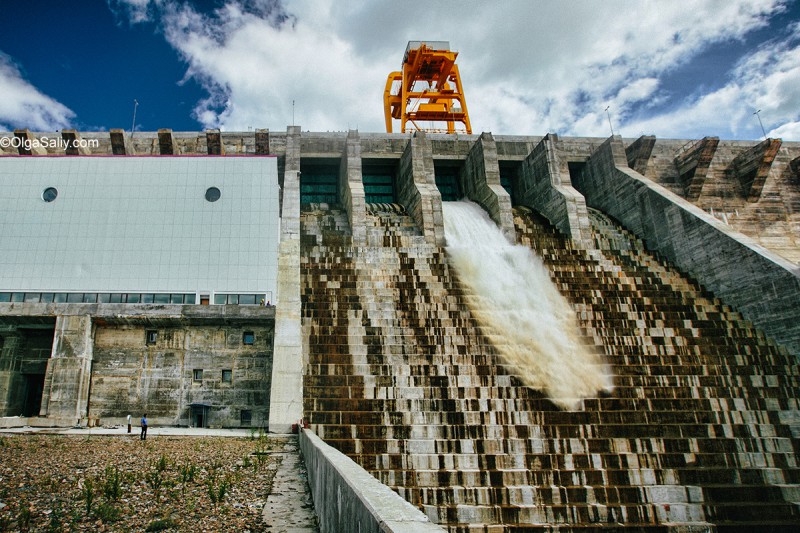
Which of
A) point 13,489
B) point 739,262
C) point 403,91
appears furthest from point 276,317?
point 403,91

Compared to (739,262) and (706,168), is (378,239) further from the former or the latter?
(706,168)

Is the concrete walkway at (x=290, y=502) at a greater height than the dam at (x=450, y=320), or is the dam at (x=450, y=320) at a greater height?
the dam at (x=450, y=320)

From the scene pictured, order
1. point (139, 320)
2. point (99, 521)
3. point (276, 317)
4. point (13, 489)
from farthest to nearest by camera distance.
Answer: point (139, 320) < point (276, 317) < point (13, 489) < point (99, 521)

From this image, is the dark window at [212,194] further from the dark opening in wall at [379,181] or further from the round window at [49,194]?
the dark opening in wall at [379,181]

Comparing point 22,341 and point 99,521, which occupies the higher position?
point 22,341

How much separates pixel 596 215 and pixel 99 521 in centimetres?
2536

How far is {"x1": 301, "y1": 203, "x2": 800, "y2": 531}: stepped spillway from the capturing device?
10.2m

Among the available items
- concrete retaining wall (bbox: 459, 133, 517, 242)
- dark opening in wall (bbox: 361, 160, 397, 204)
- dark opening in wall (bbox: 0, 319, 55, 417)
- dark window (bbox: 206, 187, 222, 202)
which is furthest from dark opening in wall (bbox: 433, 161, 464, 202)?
dark opening in wall (bbox: 0, 319, 55, 417)

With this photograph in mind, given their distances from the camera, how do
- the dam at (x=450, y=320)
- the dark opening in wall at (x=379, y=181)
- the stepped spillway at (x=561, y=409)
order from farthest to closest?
the dark opening in wall at (x=379, y=181), the dam at (x=450, y=320), the stepped spillway at (x=561, y=409)

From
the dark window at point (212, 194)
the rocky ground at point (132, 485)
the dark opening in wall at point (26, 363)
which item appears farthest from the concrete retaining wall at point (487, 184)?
the dark opening in wall at point (26, 363)

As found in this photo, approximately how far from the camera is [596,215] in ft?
85.2

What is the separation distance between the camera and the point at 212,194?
21234 mm

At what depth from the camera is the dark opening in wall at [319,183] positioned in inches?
1069

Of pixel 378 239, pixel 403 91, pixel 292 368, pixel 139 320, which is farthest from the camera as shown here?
pixel 403 91
